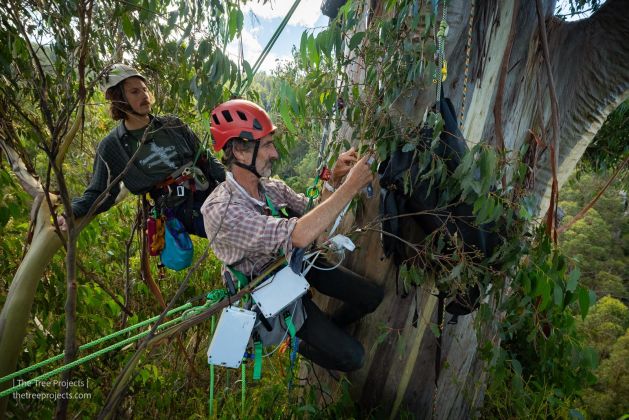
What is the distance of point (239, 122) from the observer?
2.58 m

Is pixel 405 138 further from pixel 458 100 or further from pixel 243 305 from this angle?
pixel 243 305

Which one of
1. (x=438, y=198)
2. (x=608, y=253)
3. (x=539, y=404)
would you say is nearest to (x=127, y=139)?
(x=438, y=198)

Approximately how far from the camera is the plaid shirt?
7.22 ft

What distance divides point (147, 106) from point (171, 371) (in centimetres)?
250

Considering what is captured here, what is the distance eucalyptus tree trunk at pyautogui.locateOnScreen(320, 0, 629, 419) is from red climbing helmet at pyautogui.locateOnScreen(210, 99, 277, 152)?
0.81 meters

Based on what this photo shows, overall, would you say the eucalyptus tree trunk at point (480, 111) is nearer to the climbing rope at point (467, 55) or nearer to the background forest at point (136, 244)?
the climbing rope at point (467, 55)

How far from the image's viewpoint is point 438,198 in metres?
2.21

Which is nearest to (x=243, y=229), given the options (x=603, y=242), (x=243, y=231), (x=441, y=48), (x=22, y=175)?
(x=243, y=231)

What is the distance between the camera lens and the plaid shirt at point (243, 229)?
2199 millimetres

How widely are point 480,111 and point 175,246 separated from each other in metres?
2.41

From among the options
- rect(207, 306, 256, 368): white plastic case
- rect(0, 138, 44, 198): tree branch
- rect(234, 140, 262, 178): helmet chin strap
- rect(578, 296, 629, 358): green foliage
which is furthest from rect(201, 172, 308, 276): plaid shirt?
rect(578, 296, 629, 358): green foliage

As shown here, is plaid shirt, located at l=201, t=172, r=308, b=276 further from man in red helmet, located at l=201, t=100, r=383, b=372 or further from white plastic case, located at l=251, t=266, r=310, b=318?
white plastic case, located at l=251, t=266, r=310, b=318

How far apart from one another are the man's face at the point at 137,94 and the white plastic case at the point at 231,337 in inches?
70.3

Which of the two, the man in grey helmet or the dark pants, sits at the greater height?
the man in grey helmet
